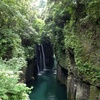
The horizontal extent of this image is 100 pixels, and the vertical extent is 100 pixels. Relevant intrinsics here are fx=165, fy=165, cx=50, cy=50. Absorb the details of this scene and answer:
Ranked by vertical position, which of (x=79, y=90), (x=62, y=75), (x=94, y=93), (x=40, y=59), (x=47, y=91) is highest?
(x=40, y=59)

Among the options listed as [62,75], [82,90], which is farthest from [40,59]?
[82,90]

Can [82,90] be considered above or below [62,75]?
above

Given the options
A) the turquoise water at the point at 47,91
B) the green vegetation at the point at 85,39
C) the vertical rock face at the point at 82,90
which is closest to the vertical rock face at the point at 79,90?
the vertical rock face at the point at 82,90

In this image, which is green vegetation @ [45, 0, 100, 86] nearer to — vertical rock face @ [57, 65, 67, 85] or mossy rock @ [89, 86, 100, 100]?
mossy rock @ [89, 86, 100, 100]

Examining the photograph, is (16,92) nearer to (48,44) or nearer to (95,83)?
(95,83)

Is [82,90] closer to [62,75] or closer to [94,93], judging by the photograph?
[94,93]

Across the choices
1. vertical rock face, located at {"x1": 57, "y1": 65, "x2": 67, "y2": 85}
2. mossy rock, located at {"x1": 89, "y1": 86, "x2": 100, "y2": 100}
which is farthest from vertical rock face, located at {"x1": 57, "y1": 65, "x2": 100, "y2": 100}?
vertical rock face, located at {"x1": 57, "y1": 65, "x2": 67, "y2": 85}

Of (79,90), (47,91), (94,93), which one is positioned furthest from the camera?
(47,91)

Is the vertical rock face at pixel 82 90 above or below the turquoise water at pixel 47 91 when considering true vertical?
above

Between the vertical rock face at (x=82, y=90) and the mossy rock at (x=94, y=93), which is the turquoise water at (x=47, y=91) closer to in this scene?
the vertical rock face at (x=82, y=90)

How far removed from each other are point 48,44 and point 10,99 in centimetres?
2434

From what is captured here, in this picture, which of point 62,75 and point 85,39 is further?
point 62,75

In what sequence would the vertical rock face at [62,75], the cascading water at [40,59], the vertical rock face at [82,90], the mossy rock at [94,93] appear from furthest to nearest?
1. the cascading water at [40,59]
2. the vertical rock face at [62,75]
3. the vertical rock face at [82,90]
4. the mossy rock at [94,93]

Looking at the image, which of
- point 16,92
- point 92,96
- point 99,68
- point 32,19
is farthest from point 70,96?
point 32,19
